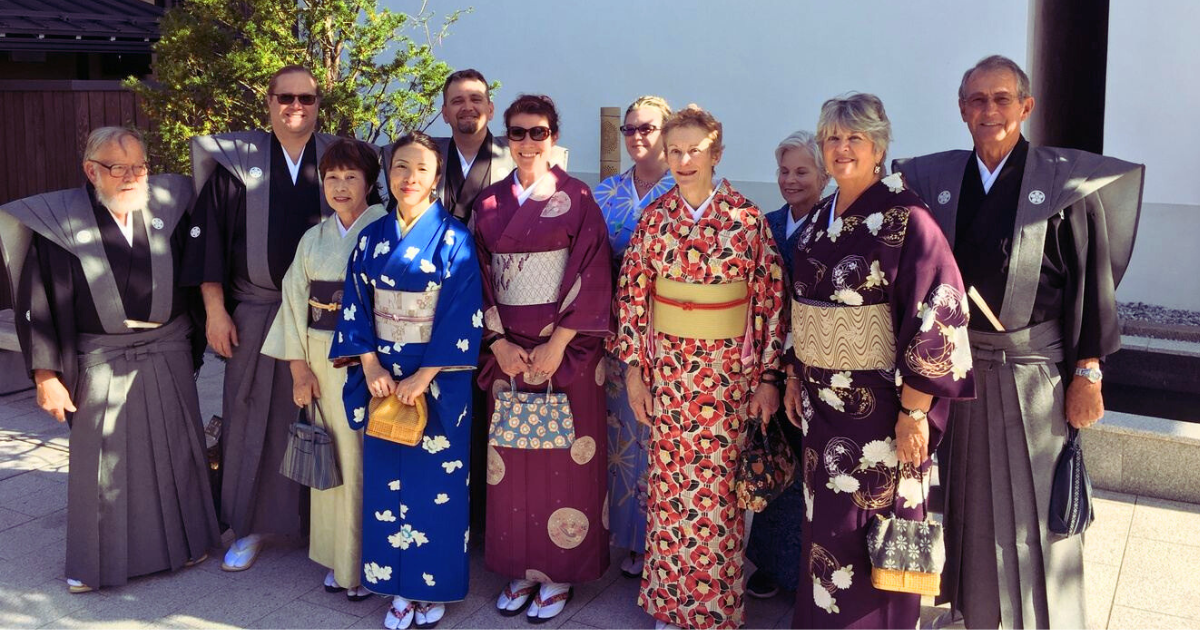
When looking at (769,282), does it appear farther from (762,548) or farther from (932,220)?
(762,548)

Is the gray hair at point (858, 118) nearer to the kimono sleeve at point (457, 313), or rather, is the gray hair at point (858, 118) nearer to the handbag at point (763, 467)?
the handbag at point (763, 467)

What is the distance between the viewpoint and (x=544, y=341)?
3.19 metres

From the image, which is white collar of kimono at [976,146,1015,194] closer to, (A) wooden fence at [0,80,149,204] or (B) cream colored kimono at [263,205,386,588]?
(B) cream colored kimono at [263,205,386,588]

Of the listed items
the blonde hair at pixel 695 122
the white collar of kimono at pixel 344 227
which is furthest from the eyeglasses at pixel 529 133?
the white collar of kimono at pixel 344 227

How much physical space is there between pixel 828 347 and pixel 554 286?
3.12ft

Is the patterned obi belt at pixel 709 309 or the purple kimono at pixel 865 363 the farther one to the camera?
the patterned obi belt at pixel 709 309

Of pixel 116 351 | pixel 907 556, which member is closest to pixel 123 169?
pixel 116 351

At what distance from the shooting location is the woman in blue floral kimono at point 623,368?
134 inches

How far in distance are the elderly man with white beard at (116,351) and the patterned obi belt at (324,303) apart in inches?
23.2

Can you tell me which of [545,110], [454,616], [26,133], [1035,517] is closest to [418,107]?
[545,110]

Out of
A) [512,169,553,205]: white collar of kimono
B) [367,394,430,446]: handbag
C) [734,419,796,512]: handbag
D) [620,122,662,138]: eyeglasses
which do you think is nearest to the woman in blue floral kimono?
[620,122,662,138]: eyeglasses

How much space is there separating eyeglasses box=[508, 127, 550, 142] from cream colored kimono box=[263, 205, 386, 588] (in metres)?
0.57

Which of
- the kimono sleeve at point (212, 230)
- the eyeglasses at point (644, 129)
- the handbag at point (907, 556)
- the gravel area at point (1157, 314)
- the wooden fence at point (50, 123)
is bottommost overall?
the handbag at point (907, 556)

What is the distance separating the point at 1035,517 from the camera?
9.26ft
